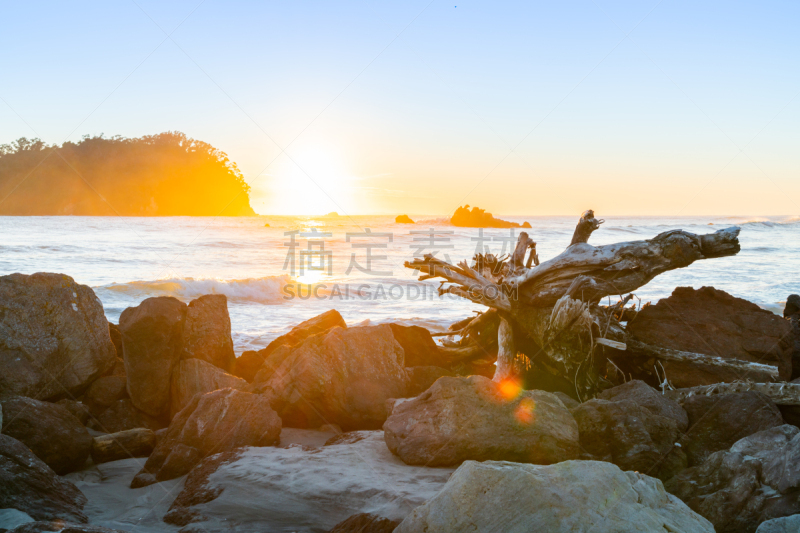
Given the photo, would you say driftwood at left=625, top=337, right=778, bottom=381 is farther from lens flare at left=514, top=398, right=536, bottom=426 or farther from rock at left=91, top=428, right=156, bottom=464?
rock at left=91, top=428, right=156, bottom=464

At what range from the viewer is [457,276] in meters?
7.85

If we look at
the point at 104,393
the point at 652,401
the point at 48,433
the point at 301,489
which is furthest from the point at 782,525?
the point at 104,393

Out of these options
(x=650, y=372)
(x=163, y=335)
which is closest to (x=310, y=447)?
(x=163, y=335)

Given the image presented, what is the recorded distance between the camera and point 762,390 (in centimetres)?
542

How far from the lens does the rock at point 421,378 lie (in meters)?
6.18

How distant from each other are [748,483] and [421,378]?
3.75 meters

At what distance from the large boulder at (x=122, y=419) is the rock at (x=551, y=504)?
4.04 meters

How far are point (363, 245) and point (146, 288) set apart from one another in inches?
701

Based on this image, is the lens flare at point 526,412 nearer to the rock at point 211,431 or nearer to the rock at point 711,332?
the rock at point 211,431

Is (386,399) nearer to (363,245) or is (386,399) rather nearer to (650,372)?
(650,372)

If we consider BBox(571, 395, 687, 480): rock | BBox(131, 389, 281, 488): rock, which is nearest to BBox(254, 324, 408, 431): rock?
BBox(131, 389, 281, 488): rock

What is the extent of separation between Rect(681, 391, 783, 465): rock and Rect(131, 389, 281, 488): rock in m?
3.50

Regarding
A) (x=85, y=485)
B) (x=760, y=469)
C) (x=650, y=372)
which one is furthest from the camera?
(x=650, y=372)

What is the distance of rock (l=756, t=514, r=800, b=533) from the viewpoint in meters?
2.51
